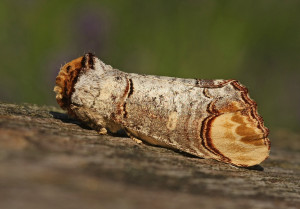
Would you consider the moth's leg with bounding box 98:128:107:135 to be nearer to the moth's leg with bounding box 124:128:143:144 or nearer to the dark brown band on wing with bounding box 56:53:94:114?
the moth's leg with bounding box 124:128:143:144

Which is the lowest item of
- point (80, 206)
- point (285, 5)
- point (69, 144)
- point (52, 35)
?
point (80, 206)

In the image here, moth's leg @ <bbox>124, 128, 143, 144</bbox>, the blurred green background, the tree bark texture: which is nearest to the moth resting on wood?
moth's leg @ <bbox>124, 128, 143, 144</bbox>

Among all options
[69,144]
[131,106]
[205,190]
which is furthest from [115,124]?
[205,190]

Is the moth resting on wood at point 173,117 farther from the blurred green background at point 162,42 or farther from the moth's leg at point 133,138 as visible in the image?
the blurred green background at point 162,42

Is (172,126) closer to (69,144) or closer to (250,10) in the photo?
(69,144)

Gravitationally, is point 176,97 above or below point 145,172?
above


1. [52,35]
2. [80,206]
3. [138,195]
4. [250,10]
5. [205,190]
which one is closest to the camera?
[80,206]
